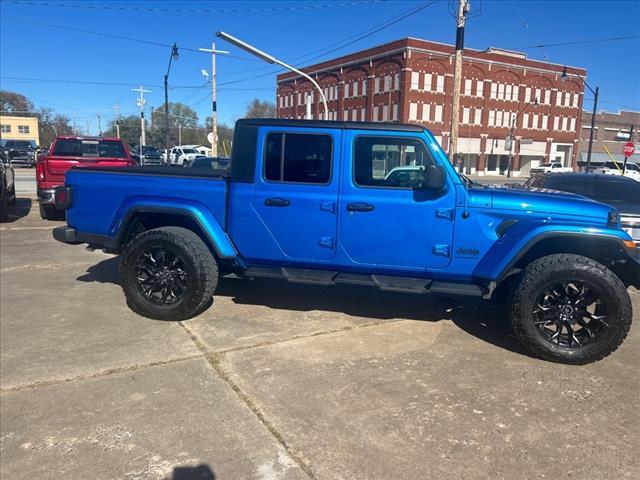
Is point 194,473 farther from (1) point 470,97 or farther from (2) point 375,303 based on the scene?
(1) point 470,97

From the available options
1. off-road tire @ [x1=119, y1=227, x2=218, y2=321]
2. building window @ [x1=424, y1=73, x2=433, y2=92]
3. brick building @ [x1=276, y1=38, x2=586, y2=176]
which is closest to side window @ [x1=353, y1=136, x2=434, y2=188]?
off-road tire @ [x1=119, y1=227, x2=218, y2=321]

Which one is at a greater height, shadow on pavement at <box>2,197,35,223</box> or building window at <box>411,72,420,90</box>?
building window at <box>411,72,420,90</box>

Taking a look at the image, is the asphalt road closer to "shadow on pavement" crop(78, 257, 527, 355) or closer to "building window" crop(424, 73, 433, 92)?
"shadow on pavement" crop(78, 257, 527, 355)

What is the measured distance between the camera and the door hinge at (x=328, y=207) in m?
4.62

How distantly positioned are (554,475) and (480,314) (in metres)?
2.86

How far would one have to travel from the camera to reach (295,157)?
4781mm

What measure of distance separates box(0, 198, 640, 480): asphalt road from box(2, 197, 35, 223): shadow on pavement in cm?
698

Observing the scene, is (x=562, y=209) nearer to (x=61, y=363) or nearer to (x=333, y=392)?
(x=333, y=392)

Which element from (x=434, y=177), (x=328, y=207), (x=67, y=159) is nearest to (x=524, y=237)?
(x=434, y=177)

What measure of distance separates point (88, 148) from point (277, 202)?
8.92 meters

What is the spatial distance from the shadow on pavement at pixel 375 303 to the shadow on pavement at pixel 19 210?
6416 millimetres

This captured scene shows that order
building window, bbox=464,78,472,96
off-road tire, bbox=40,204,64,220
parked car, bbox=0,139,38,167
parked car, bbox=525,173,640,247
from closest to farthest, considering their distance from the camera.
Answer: parked car, bbox=525,173,640,247
off-road tire, bbox=40,204,64,220
parked car, bbox=0,139,38,167
building window, bbox=464,78,472,96

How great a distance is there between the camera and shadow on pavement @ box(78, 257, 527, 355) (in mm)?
5199

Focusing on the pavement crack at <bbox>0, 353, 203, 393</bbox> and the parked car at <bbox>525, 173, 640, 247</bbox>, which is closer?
the pavement crack at <bbox>0, 353, 203, 393</bbox>
